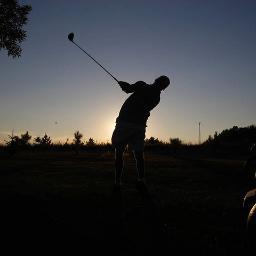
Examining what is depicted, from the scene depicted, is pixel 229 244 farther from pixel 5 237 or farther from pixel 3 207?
pixel 3 207

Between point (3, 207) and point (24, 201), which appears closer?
point (3, 207)

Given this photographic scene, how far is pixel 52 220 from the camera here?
5.19 meters

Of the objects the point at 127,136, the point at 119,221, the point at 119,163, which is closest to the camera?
the point at 119,221

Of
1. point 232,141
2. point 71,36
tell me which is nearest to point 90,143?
point 232,141

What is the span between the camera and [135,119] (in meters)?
8.49

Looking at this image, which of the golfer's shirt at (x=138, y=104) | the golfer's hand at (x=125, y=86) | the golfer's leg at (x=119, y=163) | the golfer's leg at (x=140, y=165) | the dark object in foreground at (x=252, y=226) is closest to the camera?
the dark object in foreground at (x=252, y=226)

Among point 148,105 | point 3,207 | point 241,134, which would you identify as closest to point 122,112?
point 148,105

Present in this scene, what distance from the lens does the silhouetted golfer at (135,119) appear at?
8398mm

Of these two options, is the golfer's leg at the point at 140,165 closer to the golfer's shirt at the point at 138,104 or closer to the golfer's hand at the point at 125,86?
the golfer's shirt at the point at 138,104

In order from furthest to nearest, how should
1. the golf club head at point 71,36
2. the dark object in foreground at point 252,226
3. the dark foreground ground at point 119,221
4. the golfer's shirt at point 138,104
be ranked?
the golf club head at point 71,36, the golfer's shirt at point 138,104, the dark foreground ground at point 119,221, the dark object in foreground at point 252,226

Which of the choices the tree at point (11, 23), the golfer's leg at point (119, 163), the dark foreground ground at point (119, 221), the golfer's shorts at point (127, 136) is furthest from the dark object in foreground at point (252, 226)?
the tree at point (11, 23)

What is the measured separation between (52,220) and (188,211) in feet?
7.11

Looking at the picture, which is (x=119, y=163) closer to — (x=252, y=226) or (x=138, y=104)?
(x=138, y=104)

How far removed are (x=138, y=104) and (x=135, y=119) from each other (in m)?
0.31
